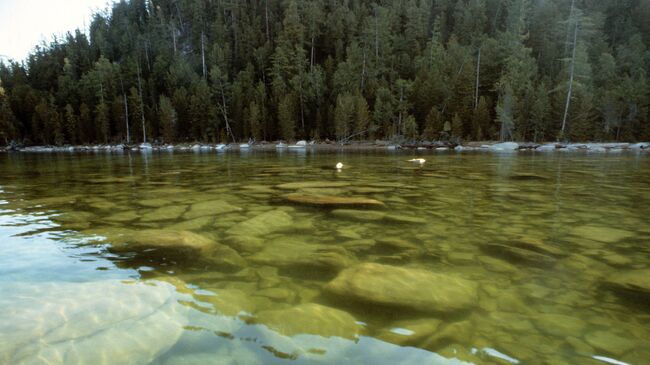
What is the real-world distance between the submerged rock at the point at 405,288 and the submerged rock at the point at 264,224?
179 cm

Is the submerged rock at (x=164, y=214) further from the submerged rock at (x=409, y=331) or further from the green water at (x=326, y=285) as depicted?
the submerged rock at (x=409, y=331)

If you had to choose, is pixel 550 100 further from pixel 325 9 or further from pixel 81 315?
pixel 81 315

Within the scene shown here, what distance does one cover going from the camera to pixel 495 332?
234cm

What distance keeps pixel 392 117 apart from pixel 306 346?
48252 millimetres

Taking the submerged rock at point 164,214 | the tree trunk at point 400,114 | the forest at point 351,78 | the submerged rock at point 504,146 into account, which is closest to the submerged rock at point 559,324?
the submerged rock at point 164,214

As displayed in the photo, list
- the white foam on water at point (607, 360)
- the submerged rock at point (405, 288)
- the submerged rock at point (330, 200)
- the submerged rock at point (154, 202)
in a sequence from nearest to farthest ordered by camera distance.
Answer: the white foam on water at point (607, 360), the submerged rock at point (405, 288), the submerged rock at point (330, 200), the submerged rock at point (154, 202)

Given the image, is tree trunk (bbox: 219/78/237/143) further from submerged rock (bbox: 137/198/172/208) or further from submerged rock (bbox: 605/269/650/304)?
submerged rock (bbox: 605/269/650/304)

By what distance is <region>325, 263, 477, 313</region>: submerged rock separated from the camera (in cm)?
274

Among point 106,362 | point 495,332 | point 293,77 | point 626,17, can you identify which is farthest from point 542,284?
point 626,17

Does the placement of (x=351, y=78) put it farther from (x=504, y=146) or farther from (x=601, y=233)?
(x=601, y=233)

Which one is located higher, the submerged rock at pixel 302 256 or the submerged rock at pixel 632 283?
the submerged rock at pixel 302 256

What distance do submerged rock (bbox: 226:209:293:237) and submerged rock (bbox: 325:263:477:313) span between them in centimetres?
179

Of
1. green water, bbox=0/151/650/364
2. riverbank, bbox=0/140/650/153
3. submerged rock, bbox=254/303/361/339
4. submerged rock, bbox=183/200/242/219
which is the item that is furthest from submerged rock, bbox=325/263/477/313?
riverbank, bbox=0/140/650/153

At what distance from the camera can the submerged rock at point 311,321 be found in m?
2.34
